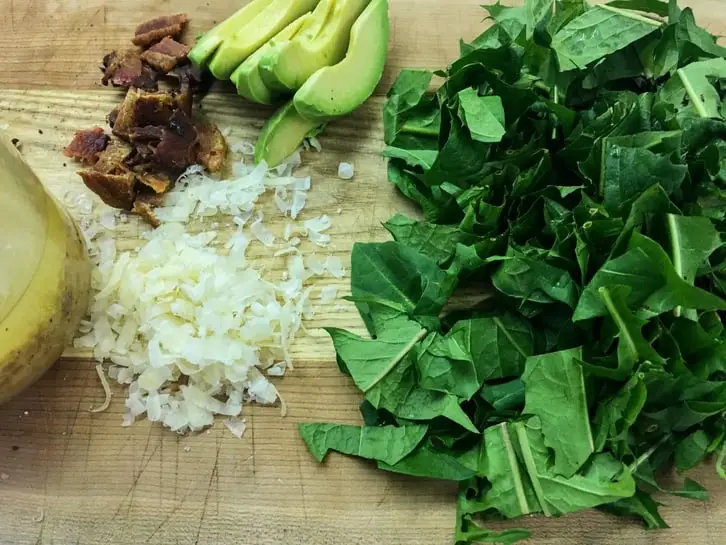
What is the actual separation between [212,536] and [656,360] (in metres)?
0.66

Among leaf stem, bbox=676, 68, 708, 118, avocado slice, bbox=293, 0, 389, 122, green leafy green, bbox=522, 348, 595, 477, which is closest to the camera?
green leafy green, bbox=522, 348, 595, 477

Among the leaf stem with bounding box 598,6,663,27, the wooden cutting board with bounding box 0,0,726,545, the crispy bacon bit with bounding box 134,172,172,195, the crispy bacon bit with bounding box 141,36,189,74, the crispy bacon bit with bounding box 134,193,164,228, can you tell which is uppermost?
the leaf stem with bounding box 598,6,663,27

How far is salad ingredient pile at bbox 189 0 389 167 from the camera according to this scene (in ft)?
4.03

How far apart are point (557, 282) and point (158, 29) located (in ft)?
2.93

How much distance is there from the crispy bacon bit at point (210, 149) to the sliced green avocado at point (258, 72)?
9cm

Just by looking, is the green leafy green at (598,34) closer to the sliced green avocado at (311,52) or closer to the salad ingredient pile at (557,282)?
the salad ingredient pile at (557,282)

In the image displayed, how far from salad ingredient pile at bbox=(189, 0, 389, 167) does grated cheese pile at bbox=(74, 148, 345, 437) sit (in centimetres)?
12

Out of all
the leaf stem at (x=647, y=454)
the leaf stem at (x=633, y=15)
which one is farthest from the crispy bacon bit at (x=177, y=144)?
the leaf stem at (x=647, y=454)

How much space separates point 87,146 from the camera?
1.29 m

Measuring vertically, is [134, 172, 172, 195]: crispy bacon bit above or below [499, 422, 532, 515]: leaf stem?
above

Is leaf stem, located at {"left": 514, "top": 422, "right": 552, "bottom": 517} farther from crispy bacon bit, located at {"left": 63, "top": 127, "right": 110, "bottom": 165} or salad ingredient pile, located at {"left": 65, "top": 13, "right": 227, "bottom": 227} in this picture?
crispy bacon bit, located at {"left": 63, "top": 127, "right": 110, "bottom": 165}

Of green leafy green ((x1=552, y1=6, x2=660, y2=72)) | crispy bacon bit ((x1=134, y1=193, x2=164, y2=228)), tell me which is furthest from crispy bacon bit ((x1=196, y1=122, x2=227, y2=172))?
green leafy green ((x1=552, y1=6, x2=660, y2=72))

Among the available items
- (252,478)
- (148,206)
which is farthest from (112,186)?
(252,478)

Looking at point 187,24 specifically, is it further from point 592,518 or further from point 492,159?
point 592,518
